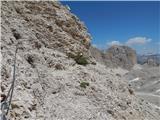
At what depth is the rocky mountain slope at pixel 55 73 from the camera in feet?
55.2

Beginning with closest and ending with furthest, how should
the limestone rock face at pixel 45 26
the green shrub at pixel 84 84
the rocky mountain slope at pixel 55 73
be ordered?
the rocky mountain slope at pixel 55 73 → the green shrub at pixel 84 84 → the limestone rock face at pixel 45 26

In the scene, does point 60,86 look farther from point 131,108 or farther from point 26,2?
point 26,2

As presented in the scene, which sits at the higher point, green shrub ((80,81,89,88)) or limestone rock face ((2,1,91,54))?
limestone rock face ((2,1,91,54))

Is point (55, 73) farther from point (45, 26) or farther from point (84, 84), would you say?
point (45, 26)

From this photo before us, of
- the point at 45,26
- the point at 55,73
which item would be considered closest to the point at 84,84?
the point at 55,73

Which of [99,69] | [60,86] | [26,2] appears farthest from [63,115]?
[26,2]

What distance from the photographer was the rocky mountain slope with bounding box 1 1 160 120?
663 inches

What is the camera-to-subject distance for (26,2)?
2425 cm

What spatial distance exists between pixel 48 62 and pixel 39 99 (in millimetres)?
4452

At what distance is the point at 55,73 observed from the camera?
811 inches

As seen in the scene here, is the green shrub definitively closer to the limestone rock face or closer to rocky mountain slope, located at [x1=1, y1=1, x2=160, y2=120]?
rocky mountain slope, located at [x1=1, y1=1, x2=160, y2=120]

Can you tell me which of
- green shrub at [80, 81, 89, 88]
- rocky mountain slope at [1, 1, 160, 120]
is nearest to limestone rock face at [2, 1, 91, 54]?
rocky mountain slope at [1, 1, 160, 120]

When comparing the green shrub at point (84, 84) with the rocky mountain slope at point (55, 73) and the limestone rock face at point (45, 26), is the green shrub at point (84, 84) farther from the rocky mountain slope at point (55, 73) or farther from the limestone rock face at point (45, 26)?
the limestone rock face at point (45, 26)

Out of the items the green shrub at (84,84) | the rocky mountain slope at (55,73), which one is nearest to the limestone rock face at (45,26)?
the rocky mountain slope at (55,73)
